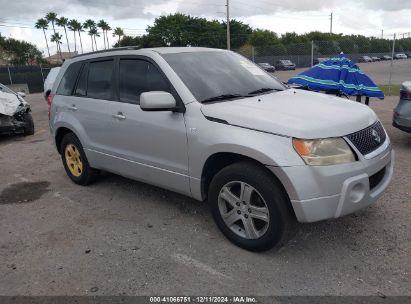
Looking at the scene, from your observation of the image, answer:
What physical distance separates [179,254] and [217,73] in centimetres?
187

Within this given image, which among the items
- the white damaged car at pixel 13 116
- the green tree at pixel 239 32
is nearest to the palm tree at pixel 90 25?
the green tree at pixel 239 32

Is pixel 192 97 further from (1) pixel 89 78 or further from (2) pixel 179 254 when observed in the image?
(1) pixel 89 78

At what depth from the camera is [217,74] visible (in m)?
4.15

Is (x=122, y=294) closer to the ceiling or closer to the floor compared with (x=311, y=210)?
closer to the floor

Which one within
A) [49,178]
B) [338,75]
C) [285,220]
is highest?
[338,75]

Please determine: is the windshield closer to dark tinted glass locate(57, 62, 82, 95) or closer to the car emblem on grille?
the car emblem on grille

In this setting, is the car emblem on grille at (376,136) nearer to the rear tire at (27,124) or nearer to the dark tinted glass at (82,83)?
the dark tinted glass at (82,83)

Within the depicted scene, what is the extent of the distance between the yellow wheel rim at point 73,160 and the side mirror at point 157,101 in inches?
83.0

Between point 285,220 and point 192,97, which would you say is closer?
point 285,220

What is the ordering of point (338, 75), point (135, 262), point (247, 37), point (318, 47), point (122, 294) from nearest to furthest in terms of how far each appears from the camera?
point (122, 294) < point (135, 262) < point (338, 75) < point (318, 47) < point (247, 37)

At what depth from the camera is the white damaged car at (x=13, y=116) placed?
9000 millimetres

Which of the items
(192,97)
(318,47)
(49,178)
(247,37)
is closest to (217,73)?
(192,97)

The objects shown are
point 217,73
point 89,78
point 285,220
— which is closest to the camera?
point 285,220

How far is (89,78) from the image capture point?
504 cm
